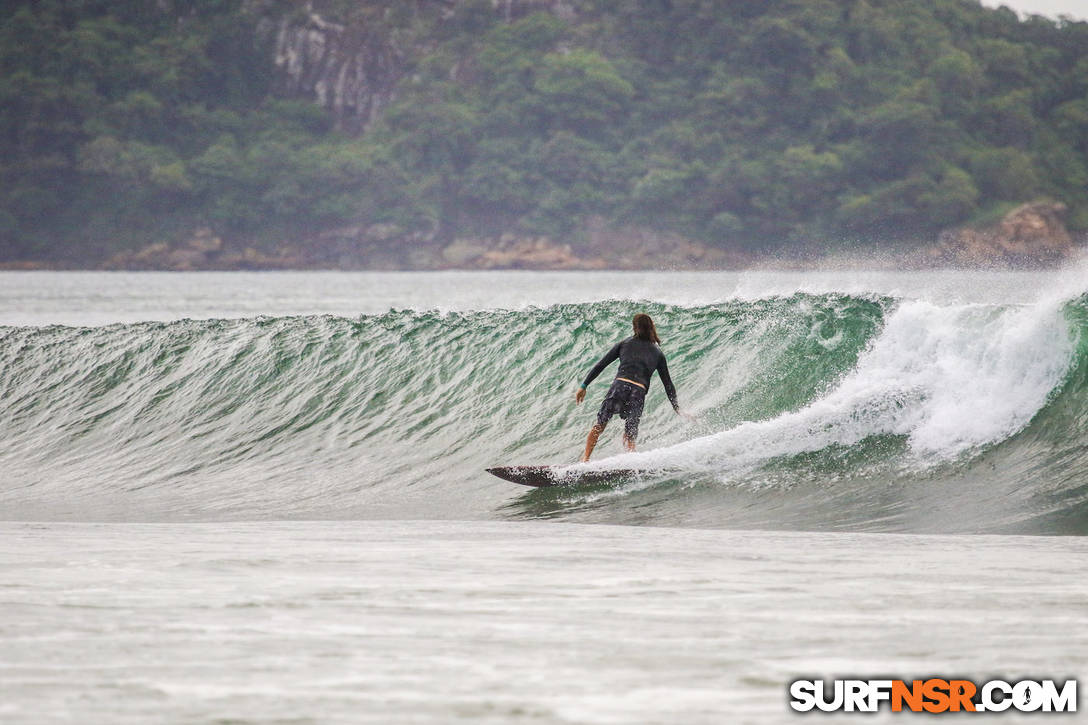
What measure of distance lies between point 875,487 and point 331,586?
17.6 ft

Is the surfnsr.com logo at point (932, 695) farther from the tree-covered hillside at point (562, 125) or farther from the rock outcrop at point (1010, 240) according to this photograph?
the tree-covered hillside at point (562, 125)

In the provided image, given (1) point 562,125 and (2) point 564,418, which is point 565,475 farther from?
(1) point 562,125

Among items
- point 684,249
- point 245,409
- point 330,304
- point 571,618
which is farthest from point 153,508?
point 684,249

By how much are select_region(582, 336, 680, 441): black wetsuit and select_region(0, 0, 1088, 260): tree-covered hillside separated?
103198 mm

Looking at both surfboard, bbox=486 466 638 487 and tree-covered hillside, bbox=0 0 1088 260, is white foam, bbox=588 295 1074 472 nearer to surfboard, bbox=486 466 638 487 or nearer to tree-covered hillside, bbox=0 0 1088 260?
surfboard, bbox=486 466 638 487

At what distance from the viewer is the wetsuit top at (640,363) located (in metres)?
12.6

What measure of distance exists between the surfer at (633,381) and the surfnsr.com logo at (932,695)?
6.76 metres

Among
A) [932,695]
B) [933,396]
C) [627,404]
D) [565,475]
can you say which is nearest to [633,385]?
[627,404]

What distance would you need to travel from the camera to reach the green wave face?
11703 mm

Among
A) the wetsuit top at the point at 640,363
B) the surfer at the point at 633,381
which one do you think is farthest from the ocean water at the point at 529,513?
the wetsuit top at the point at 640,363

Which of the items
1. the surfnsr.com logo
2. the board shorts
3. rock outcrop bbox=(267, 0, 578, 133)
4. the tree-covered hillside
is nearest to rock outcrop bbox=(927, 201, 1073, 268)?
the tree-covered hillside

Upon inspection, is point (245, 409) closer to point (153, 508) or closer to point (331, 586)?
point (153, 508)

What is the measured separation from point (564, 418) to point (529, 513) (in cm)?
402

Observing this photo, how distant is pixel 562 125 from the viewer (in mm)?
137750
